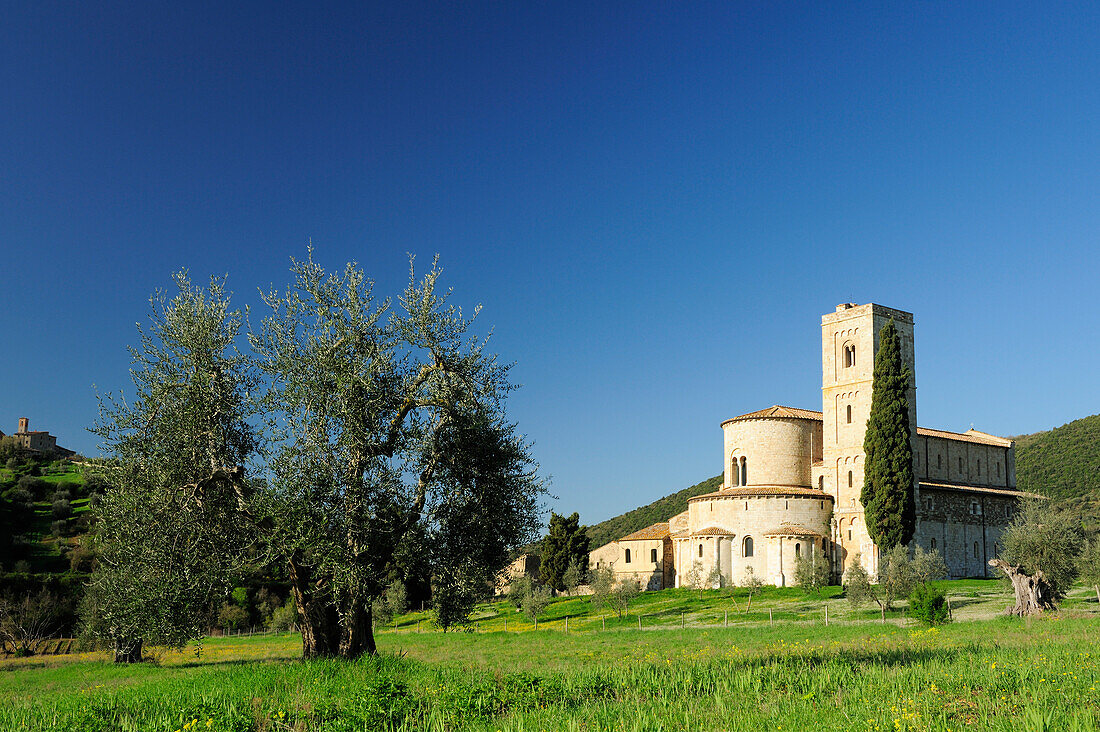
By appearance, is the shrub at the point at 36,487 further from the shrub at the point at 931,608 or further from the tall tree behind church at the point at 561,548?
the shrub at the point at 931,608

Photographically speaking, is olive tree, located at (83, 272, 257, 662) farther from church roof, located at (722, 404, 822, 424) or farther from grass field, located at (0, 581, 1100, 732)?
church roof, located at (722, 404, 822, 424)

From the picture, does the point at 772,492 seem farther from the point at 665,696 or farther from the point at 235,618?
the point at 665,696

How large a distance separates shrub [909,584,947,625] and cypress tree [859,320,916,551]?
2227 cm

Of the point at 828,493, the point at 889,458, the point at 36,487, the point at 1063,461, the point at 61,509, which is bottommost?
the point at 61,509

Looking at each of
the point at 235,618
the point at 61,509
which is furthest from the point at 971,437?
the point at 61,509

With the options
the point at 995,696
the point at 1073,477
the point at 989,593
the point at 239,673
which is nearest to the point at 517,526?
the point at 239,673

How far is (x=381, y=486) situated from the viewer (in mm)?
17703

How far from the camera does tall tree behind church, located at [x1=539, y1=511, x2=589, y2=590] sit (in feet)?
242

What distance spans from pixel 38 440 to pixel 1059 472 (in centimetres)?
13590

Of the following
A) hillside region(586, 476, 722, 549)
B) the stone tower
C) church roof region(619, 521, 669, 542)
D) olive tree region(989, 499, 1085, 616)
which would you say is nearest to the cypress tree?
the stone tower

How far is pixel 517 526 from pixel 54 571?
56.2 m

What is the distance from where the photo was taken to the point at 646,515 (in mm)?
130750

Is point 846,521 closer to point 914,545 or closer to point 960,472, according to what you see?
point 914,545

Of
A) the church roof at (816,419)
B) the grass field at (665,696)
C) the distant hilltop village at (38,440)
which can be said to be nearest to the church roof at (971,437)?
the church roof at (816,419)
